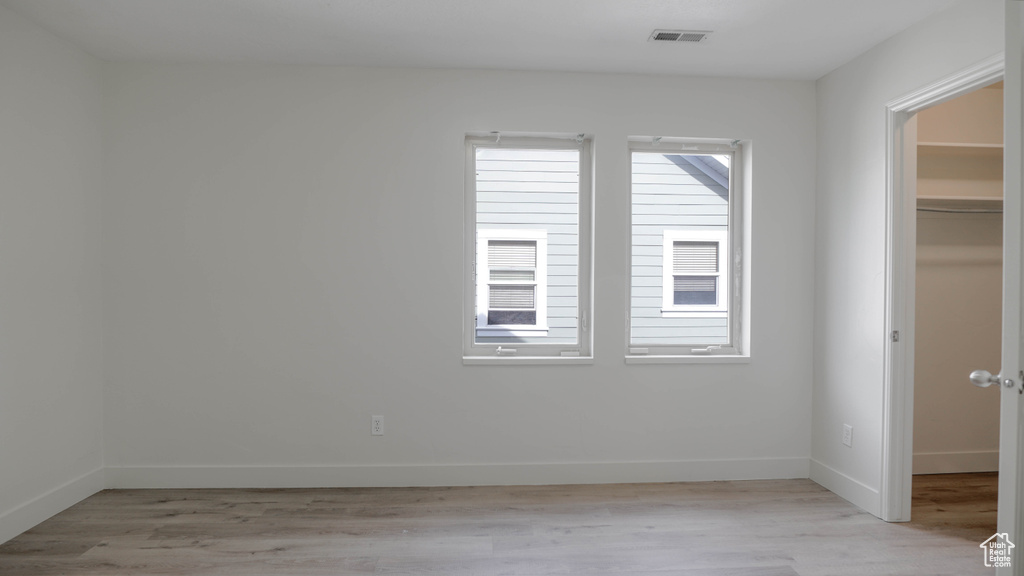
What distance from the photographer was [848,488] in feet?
11.3

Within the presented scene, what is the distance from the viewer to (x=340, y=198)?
3.60 m

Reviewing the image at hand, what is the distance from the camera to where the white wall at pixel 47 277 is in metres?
2.86

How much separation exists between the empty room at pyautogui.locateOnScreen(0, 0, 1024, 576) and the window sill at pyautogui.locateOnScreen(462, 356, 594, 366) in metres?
0.04

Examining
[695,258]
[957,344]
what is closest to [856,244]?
[695,258]

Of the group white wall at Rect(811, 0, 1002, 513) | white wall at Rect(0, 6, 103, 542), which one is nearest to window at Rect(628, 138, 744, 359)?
white wall at Rect(811, 0, 1002, 513)

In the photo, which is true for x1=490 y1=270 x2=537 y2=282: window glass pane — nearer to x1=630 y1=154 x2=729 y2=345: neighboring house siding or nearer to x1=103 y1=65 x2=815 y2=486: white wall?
x1=103 y1=65 x2=815 y2=486: white wall

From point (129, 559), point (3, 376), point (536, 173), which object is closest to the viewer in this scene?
point (129, 559)

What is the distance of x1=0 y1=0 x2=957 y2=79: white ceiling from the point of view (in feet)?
9.17

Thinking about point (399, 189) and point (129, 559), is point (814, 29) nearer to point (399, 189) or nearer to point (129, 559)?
point (399, 189)

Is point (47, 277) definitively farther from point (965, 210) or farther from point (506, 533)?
point (965, 210)

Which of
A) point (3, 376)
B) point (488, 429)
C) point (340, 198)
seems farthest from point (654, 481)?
point (3, 376)

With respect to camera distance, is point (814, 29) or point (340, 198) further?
point (340, 198)

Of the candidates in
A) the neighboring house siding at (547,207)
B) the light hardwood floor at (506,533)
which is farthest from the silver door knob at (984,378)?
the neighboring house siding at (547,207)

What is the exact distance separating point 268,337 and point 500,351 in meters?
1.38
